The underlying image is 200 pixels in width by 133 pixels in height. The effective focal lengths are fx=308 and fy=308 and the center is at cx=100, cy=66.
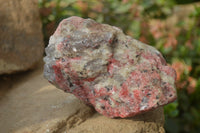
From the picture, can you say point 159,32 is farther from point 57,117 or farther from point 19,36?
point 57,117

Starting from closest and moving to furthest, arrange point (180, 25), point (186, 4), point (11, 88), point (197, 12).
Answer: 1. point (11, 88)
2. point (197, 12)
3. point (180, 25)
4. point (186, 4)

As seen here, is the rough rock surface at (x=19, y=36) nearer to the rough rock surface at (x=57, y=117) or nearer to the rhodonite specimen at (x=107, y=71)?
the rough rock surface at (x=57, y=117)

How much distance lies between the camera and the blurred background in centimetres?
274

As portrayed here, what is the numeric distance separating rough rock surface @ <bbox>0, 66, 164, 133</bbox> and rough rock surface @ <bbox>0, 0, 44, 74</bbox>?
1.06 ft

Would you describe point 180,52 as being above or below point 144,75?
below

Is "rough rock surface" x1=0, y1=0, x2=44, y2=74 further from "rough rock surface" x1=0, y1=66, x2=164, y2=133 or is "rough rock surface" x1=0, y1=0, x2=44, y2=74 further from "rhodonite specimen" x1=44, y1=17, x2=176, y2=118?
"rhodonite specimen" x1=44, y1=17, x2=176, y2=118

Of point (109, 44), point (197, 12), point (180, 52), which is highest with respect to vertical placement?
point (109, 44)

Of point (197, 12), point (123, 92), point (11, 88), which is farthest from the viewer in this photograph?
point (197, 12)

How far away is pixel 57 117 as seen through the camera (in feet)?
5.06

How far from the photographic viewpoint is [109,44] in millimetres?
1436

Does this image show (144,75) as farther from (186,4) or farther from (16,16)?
(186,4)

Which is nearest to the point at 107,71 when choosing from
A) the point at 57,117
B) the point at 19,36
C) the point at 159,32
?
the point at 57,117

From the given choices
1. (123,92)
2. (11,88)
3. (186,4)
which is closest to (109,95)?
(123,92)

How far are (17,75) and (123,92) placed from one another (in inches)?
44.0
